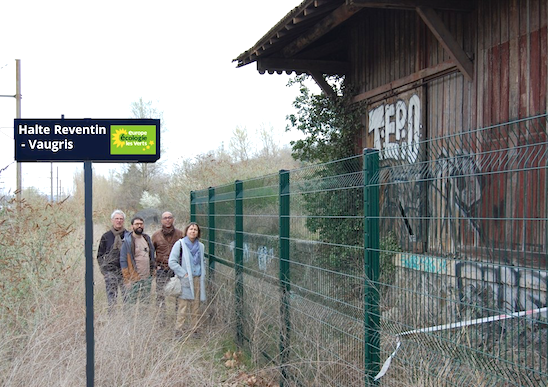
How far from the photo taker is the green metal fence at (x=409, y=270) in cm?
281

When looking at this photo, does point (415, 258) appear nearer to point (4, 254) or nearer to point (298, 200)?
point (298, 200)

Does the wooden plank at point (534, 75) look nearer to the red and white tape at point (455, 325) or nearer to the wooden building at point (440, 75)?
the wooden building at point (440, 75)

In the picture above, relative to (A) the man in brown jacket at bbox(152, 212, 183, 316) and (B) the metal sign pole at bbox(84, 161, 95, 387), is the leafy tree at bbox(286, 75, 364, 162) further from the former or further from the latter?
(B) the metal sign pole at bbox(84, 161, 95, 387)

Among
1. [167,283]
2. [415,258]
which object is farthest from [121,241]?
[415,258]

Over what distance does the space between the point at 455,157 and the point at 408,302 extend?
3.16 ft

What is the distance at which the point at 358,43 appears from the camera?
37.6 feet

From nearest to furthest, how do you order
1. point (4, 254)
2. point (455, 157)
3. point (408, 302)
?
1. point (455, 157)
2. point (408, 302)
3. point (4, 254)

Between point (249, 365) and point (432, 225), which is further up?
point (432, 225)

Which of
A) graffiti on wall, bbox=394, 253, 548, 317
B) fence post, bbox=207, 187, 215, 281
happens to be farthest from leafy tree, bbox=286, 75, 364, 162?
graffiti on wall, bbox=394, 253, 548, 317

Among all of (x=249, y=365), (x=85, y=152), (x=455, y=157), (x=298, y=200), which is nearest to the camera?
(x=455, y=157)

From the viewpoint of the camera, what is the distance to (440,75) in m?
8.72

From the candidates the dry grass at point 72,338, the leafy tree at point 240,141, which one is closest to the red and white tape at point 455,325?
the dry grass at point 72,338

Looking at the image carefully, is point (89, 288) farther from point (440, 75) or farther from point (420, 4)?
point (440, 75)

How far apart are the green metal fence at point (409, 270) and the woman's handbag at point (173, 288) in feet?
5.05
